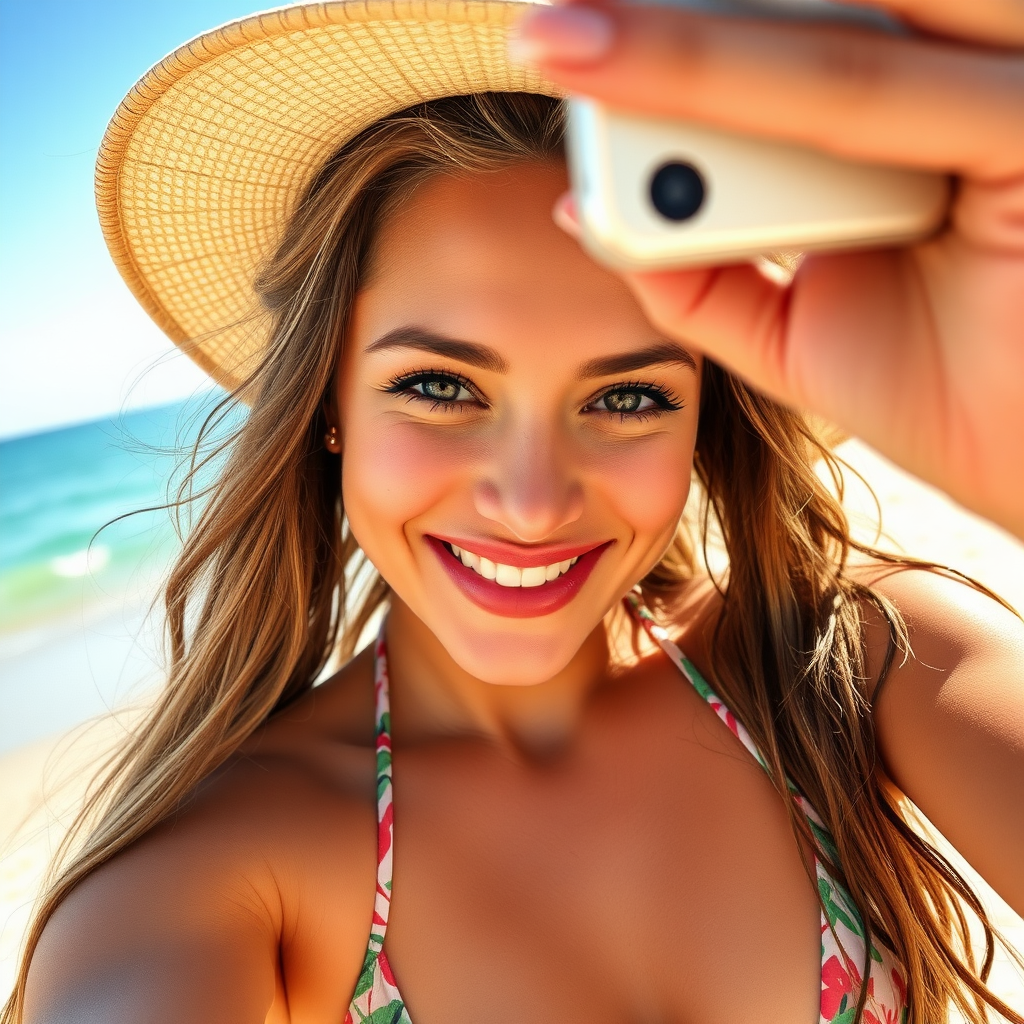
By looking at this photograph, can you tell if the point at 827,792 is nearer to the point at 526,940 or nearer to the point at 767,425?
the point at 526,940

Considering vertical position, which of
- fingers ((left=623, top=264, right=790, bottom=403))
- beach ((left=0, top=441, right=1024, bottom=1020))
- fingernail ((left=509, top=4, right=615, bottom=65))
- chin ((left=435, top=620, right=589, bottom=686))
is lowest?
beach ((left=0, top=441, right=1024, bottom=1020))

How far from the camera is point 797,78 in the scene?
0.59m

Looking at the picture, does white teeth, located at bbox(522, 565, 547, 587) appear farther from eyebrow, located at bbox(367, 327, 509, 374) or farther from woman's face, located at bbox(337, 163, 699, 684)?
eyebrow, located at bbox(367, 327, 509, 374)

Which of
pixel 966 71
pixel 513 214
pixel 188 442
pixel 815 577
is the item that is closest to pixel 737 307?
pixel 966 71

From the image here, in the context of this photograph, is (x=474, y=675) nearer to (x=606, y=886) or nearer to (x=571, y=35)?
(x=606, y=886)

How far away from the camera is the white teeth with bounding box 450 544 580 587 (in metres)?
1.65

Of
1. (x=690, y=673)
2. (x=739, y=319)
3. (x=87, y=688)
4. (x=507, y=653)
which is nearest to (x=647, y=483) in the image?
(x=507, y=653)

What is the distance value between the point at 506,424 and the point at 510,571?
246mm

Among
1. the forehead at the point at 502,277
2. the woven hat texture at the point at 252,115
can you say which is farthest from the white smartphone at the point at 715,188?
the forehead at the point at 502,277

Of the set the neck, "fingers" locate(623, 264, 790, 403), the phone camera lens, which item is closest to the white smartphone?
the phone camera lens

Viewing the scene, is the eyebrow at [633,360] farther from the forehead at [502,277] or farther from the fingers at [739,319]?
the fingers at [739,319]

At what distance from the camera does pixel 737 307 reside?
799 mm

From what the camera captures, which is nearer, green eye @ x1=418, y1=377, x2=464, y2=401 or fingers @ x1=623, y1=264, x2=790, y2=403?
fingers @ x1=623, y1=264, x2=790, y2=403

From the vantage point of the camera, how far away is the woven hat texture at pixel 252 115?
1393 millimetres
